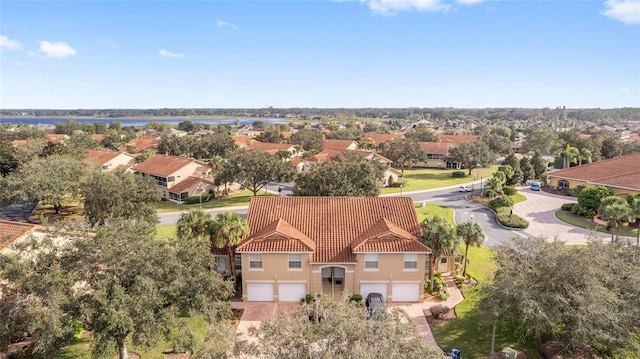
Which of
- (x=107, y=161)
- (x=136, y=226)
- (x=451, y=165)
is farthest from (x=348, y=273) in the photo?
(x=451, y=165)

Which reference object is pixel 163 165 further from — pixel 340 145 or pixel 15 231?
pixel 340 145

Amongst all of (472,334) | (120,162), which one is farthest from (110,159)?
(472,334)

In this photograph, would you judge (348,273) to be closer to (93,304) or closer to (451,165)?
(93,304)

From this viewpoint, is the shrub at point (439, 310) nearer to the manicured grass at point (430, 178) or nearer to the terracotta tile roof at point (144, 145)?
the manicured grass at point (430, 178)

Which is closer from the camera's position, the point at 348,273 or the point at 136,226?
the point at 136,226

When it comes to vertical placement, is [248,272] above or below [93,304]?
below

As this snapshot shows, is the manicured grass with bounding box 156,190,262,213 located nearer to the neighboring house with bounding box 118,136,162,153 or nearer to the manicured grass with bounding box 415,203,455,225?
A: the manicured grass with bounding box 415,203,455,225
